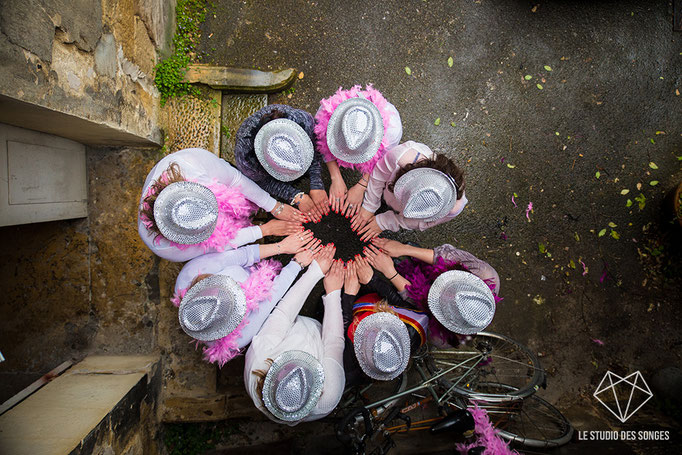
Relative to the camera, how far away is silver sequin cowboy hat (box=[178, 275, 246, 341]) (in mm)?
2207

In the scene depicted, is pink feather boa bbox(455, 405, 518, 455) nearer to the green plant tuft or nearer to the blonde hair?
the blonde hair

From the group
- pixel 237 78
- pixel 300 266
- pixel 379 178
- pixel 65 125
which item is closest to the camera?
pixel 65 125

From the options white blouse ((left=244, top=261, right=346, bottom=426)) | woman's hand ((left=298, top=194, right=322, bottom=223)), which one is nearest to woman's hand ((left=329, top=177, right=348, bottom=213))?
woman's hand ((left=298, top=194, right=322, bottom=223))

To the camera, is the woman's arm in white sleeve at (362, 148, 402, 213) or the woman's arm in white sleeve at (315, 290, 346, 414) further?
the woman's arm in white sleeve at (362, 148, 402, 213)

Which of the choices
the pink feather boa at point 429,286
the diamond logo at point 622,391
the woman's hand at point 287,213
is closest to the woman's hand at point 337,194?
the woman's hand at point 287,213

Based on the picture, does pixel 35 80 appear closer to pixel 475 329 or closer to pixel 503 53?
pixel 475 329

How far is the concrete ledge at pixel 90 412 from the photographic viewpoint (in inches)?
86.6

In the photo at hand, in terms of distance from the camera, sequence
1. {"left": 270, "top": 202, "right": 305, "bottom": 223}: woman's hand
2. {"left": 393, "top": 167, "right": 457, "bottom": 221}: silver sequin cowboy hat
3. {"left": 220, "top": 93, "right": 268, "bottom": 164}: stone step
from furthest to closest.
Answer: {"left": 220, "top": 93, "right": 268, "bottom": 164}: stone step
{"left": 270, "top": 202, "right": 305, "bottom": 223}: woman's hand
{"left": 393, "top": 167, "right": 457, "bottom": 221}: silver sequin cowboy hat

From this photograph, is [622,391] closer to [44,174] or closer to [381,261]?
[381,261]

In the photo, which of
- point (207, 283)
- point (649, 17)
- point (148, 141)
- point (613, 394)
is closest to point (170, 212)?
point (207, 283)

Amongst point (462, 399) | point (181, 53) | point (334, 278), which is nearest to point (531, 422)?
point (462, 399)

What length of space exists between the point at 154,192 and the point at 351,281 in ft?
5.60

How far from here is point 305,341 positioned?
2633 mm

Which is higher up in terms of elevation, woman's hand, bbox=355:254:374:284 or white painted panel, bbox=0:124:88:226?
white painted panel, bbox=0:124:88:226
